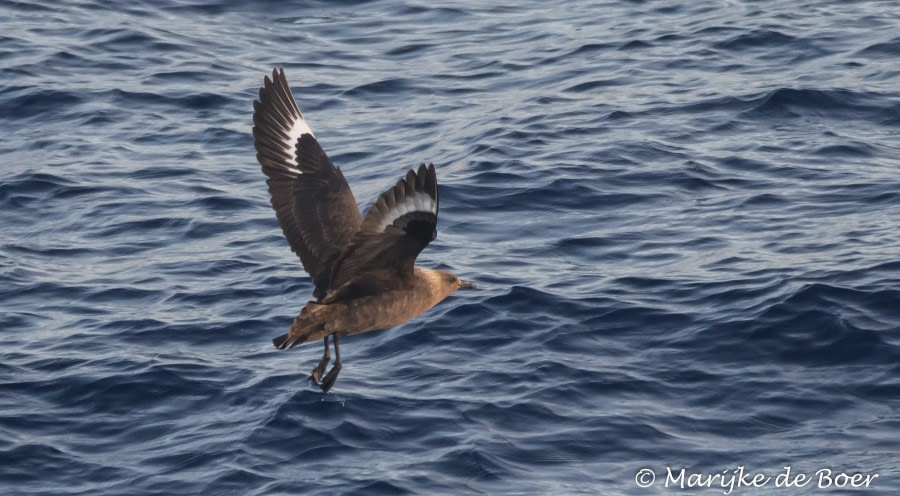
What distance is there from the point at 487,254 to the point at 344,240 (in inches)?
115

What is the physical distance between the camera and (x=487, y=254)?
10.6m

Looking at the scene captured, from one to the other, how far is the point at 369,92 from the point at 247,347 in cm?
514

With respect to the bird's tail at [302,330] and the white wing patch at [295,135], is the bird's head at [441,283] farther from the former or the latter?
the white wing patch at [295,135]

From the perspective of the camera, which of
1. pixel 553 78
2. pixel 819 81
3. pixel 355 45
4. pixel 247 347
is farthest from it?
pixel 355 45

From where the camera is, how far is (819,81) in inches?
525

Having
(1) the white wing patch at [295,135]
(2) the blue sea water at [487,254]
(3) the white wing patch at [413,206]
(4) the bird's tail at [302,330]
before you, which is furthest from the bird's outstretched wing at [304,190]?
(2) the blue sea water at [487,254]

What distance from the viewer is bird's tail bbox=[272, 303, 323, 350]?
7.27 m

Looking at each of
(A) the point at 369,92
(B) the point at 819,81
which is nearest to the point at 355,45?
(A) the point at 369,92

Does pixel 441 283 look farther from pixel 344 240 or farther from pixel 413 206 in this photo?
pixel 413 206

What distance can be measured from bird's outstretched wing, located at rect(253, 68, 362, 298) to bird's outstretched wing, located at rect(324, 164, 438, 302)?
0.17 meters

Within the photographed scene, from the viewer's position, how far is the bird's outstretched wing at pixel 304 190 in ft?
25.7

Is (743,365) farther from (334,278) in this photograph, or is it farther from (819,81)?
(819,81)

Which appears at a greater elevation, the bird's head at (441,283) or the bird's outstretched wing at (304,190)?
the bird's outstretched wing at (304,190)

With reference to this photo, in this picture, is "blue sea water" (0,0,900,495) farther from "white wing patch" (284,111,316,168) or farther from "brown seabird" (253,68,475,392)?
"white wing patch" (284,111,316,168)
